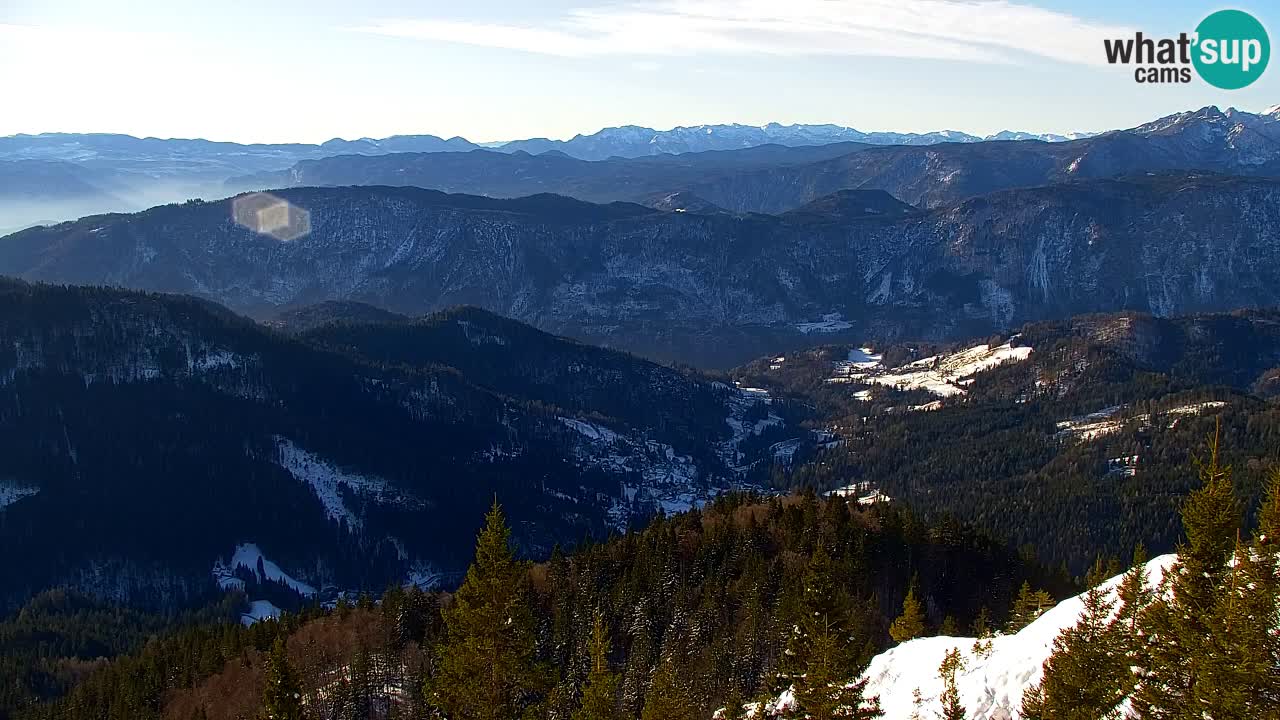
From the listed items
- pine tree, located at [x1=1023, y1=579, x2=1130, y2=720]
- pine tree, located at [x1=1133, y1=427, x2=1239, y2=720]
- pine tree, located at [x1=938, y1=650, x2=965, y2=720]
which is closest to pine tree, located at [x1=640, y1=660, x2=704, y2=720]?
pine tree, located at [x1=938, y1=650, x2=965, y2=720]

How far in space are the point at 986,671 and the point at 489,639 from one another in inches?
1170

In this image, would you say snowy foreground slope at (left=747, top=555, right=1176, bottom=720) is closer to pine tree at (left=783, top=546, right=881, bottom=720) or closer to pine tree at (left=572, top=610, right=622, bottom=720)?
pine tree at (left=783, top=546, right=881, bottom=720)

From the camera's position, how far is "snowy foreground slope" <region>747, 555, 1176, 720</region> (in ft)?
189

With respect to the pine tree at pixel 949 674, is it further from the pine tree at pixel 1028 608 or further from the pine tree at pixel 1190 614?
the pine tree at pixel 1028 608

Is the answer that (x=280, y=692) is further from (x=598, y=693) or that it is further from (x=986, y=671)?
(x=986, y=671)

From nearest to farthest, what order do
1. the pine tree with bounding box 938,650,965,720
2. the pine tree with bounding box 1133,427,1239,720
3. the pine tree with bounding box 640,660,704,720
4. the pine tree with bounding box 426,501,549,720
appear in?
the pine tree with bounding box 1133,427,1239,720
the pine tree with bounding box 938,650,965,720
the pine tree with bounding box 426,501,549,720
the pine tree with bounding box 640,660,704,720

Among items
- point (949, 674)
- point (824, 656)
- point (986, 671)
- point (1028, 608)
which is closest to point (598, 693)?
point (824, 656)

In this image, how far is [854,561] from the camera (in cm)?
12669

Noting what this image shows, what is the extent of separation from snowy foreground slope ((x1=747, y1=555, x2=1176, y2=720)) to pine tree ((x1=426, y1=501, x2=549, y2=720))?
22324mm

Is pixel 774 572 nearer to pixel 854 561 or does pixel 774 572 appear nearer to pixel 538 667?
pixel 854 561

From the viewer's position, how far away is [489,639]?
Result: 56.0 metres

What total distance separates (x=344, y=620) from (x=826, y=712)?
111282mm

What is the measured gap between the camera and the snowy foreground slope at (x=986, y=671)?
189 feet

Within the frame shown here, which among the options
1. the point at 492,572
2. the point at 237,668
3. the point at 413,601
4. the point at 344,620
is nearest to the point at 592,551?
the point at 413,601
